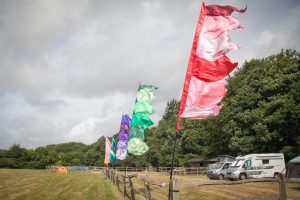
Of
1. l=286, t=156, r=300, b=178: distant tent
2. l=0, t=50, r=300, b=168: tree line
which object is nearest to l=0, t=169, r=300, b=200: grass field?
l=286, t=156, r=300, b=178: distant tent

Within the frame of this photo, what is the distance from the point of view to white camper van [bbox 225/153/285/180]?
3178cm

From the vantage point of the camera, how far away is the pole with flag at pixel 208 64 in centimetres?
853

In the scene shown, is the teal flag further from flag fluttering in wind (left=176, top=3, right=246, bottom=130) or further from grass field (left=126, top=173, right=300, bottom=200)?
flag fluttering in wind (left=176, top=3, right=246, bottom=130)

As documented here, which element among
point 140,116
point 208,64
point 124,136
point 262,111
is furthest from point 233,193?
point 262,111

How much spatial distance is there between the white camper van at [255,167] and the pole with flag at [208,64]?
2536cm

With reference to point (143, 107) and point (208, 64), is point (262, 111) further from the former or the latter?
point (208, 64)

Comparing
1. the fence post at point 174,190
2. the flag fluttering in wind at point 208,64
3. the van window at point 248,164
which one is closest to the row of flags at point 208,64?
the flag fluttering in wind at point 208,64

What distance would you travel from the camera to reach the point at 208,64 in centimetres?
866

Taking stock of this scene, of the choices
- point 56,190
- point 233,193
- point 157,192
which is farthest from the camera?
point 56,190

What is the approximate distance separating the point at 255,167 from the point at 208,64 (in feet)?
87.2

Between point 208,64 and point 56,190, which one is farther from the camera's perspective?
point 56,190

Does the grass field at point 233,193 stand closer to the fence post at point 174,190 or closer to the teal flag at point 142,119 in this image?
the teal flag at point 142,119

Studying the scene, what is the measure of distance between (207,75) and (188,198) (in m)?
11.5

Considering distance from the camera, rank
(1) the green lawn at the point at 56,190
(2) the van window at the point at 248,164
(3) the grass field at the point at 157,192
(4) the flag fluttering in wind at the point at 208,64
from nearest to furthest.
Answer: (4) the flag fluttering in wind at the point at 208,64, (3) the grass field at the point at 157,192, (1) the green lawn at the point at 56,190, (2) the van window at the point at 248,164
